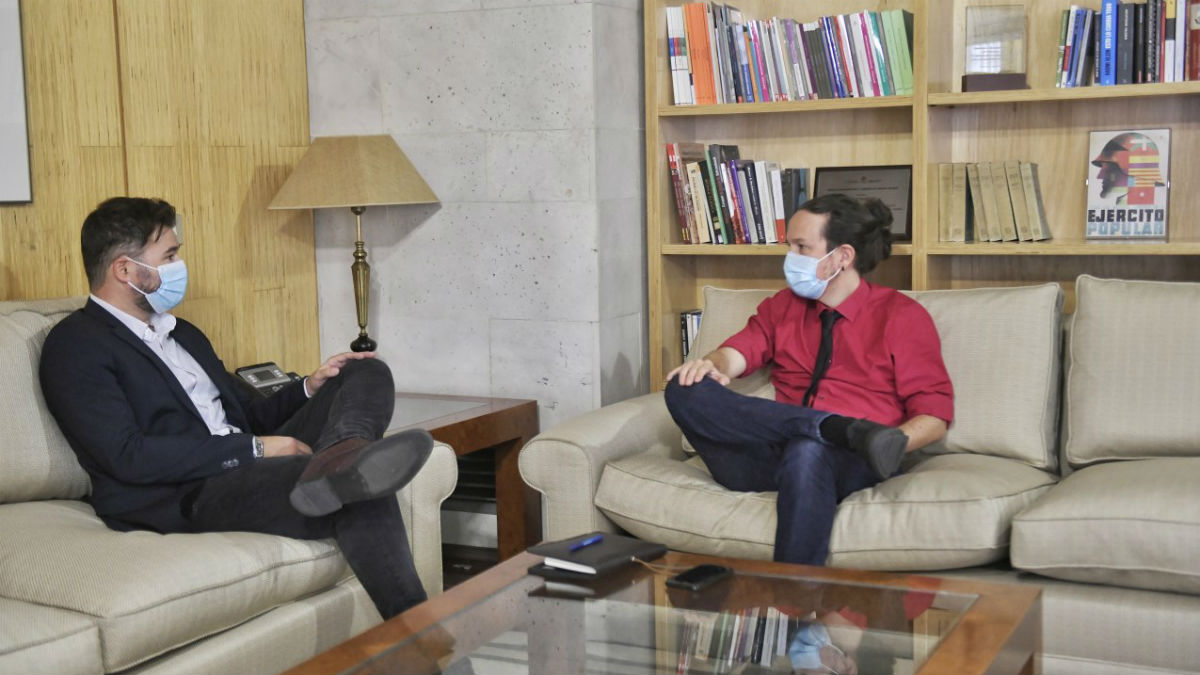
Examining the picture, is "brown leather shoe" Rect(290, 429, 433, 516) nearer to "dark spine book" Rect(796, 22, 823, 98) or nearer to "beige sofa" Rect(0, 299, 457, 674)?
"beige sofa" Rect(0, 299, 457, 674)

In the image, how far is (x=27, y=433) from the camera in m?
2.66

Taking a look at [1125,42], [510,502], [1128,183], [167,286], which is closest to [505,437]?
[510,502]

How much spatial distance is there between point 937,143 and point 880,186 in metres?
0.20

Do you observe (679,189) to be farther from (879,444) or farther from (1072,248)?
(879,444)

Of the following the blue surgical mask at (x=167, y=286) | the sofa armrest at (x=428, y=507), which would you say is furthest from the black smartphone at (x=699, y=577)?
the blue surgical mask at (x=167, y=286)

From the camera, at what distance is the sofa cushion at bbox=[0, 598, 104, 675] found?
210cm

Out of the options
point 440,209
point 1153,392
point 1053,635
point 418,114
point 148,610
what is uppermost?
point 418,114

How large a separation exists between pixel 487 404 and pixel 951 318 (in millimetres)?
1369

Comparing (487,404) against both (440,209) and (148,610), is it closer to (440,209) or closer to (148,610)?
(440,209)

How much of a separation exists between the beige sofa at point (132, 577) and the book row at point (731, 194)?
4.36 ft

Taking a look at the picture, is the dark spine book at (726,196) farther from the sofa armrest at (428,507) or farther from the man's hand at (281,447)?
the man's hand at (281,447)

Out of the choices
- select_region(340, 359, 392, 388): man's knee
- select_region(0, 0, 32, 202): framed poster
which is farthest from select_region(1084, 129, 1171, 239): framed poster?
select_region(0, 0, 32, 202): framed poster

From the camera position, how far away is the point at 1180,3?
3.29 meters

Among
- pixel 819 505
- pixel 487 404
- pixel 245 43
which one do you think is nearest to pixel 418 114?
pixel 245 43
